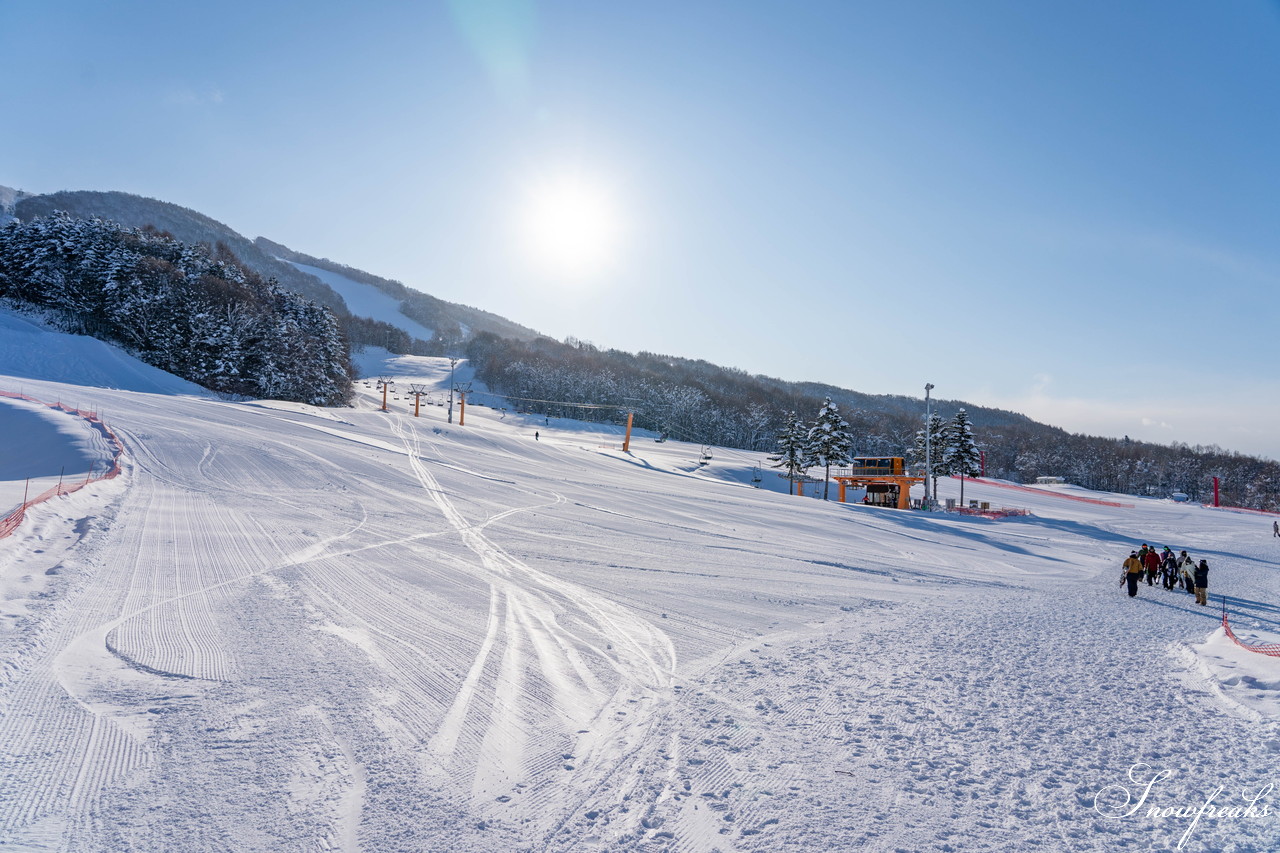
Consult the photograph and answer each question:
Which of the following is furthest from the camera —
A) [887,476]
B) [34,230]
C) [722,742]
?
[34,230]

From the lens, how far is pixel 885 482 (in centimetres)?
4156

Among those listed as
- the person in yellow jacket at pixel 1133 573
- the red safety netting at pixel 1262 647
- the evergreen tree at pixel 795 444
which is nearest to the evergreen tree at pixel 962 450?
the evergreen tree at pixel 795 444

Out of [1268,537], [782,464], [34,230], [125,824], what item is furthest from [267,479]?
[34,230]

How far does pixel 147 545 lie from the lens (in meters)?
11.3

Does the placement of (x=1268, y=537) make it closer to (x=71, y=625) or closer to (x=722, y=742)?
(x=722, y=742)

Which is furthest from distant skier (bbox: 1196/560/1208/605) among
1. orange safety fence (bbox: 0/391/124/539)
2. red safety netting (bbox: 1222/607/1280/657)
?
orange safety fence (bbox: 0/391/124/539)

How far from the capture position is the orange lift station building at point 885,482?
40.9m

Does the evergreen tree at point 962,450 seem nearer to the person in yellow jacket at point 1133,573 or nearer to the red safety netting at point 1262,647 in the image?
the person in yellow jacket at point 1133,573

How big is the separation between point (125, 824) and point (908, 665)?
25.8 feet

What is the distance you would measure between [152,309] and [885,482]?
65671 millimetres

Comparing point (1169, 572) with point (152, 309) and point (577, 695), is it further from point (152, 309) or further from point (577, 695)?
point (152, 309)

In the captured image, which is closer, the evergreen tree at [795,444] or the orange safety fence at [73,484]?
the orange safety fence at [73,484]

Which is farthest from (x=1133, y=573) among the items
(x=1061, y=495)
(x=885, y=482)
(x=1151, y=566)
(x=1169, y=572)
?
(x=1061, y=495)

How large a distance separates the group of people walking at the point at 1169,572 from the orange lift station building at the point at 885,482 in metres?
23.4
